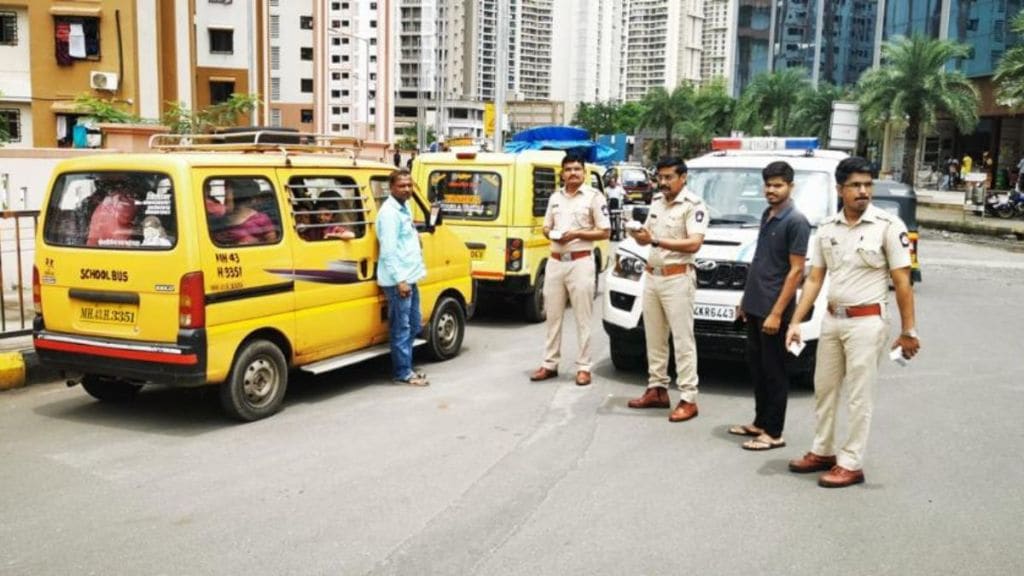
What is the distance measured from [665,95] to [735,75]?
83.5 feet

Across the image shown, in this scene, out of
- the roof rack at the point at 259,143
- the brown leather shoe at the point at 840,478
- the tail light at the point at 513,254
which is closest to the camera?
the brown leather shoe at the point at 840,478

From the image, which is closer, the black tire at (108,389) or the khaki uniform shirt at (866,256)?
the khaki uniform shirt at (866,256)

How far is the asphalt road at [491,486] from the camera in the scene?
175 inches

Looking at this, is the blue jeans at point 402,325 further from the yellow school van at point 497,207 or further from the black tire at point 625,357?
the yellow school van at point 497,207

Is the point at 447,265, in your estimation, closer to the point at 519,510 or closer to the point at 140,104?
the point at 519,510

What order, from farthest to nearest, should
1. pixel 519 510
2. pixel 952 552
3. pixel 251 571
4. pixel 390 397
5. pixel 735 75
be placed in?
1. pixel 735 75
2. pixel 390 397
3. pixel 519 510
4. pixel 952 552
5. pixel 251 571

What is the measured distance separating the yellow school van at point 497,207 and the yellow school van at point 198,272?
3300mm

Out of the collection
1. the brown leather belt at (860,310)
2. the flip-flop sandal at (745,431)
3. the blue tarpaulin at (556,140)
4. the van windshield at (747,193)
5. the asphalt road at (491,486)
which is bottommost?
the asphalt road at (491,486)

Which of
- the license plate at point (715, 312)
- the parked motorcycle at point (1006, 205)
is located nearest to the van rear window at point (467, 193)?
the license plate at point (715, 312)

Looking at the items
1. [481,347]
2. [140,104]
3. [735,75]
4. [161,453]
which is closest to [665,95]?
[735,75]

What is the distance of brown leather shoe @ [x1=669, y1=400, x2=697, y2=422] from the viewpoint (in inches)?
273

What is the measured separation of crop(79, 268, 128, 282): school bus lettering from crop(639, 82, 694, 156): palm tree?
6296 cm

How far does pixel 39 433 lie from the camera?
6559 mm

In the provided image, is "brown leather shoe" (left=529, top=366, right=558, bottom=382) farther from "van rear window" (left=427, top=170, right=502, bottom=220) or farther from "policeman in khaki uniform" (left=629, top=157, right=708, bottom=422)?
"van rear window" (left=427, top=170, right=502, bottom=220)
